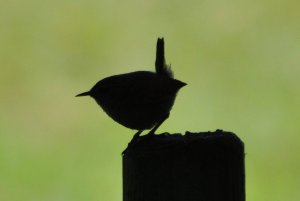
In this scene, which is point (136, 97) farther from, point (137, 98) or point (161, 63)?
point (161, 63)

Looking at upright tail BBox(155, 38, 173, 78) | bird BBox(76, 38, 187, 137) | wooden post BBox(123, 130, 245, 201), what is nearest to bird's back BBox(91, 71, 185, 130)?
bird BBox(76, 38, 187, 137)

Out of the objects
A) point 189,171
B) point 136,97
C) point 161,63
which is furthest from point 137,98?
point 189,171

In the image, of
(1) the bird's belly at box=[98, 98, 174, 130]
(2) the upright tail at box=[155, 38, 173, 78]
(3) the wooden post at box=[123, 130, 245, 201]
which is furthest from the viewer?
(2) the upright tail at box=[155, 38, 173, 78]

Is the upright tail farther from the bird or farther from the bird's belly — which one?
the bird's belly

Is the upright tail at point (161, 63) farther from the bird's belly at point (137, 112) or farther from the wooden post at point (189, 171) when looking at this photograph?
the wooden post at point (189, 171)

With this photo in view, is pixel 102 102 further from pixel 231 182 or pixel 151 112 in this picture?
pixel 231 182

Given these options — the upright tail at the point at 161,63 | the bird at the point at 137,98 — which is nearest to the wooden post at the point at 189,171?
the bird at the point at 137,98
